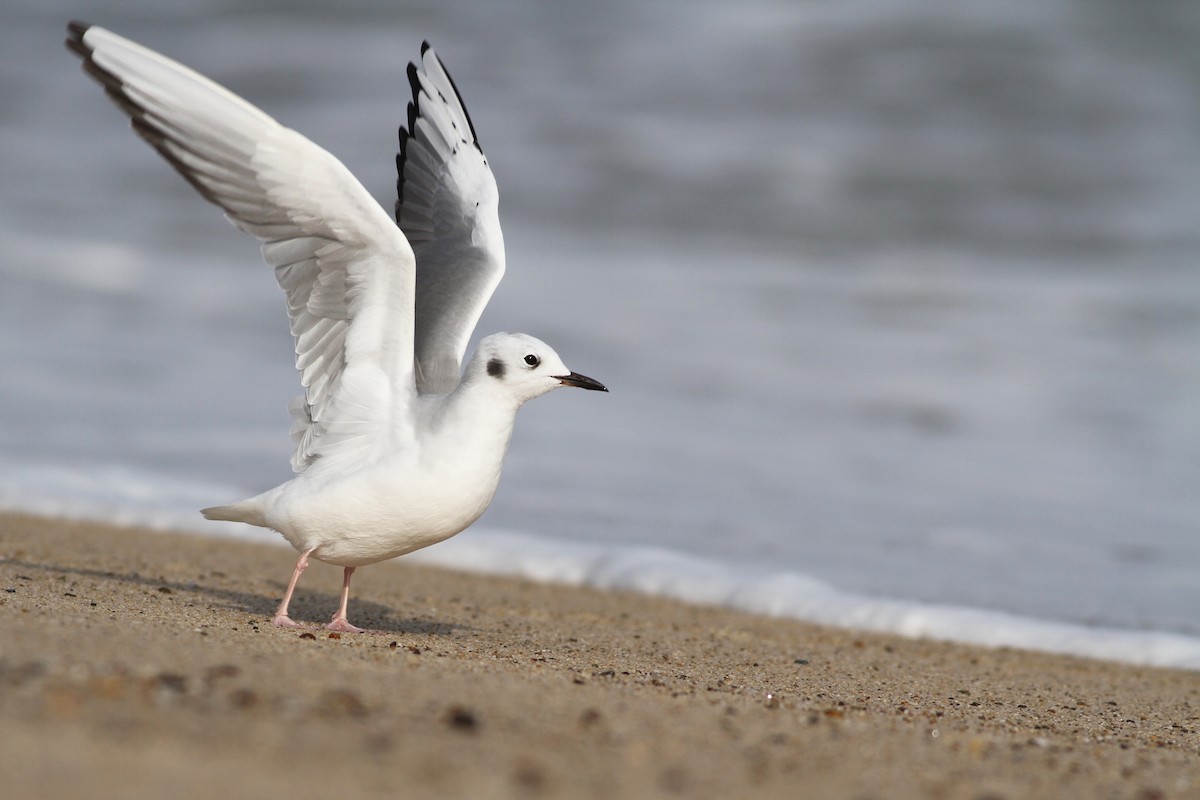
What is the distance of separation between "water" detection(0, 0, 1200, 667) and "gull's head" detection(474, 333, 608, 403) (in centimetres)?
234

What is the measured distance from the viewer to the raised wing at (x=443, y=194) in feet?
17.6

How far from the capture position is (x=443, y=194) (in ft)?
18.5

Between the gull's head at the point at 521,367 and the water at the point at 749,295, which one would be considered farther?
the water at the point at 749,295

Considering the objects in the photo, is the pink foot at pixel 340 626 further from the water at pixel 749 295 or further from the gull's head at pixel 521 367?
the water at pixel 749 295

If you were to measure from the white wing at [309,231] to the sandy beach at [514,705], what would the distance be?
2.55ft

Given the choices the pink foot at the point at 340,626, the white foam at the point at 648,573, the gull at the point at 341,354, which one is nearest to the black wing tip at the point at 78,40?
the gull at the point at 341,354

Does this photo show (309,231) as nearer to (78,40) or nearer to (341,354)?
(341,354)

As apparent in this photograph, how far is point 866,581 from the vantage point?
7000 millimetres

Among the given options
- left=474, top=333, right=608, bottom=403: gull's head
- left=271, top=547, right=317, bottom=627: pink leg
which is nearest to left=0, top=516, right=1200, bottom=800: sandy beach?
left=271, top=547, right=317, bottom=627: pink leg

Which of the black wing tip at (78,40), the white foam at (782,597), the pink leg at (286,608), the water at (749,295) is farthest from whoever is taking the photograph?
the water at (749,295)

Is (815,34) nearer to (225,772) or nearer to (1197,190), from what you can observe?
(1197,190)

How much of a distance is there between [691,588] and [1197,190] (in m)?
11.8

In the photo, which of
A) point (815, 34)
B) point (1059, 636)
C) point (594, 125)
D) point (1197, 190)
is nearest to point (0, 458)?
point (1059, 636)

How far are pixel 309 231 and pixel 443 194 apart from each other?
131 centimetres
